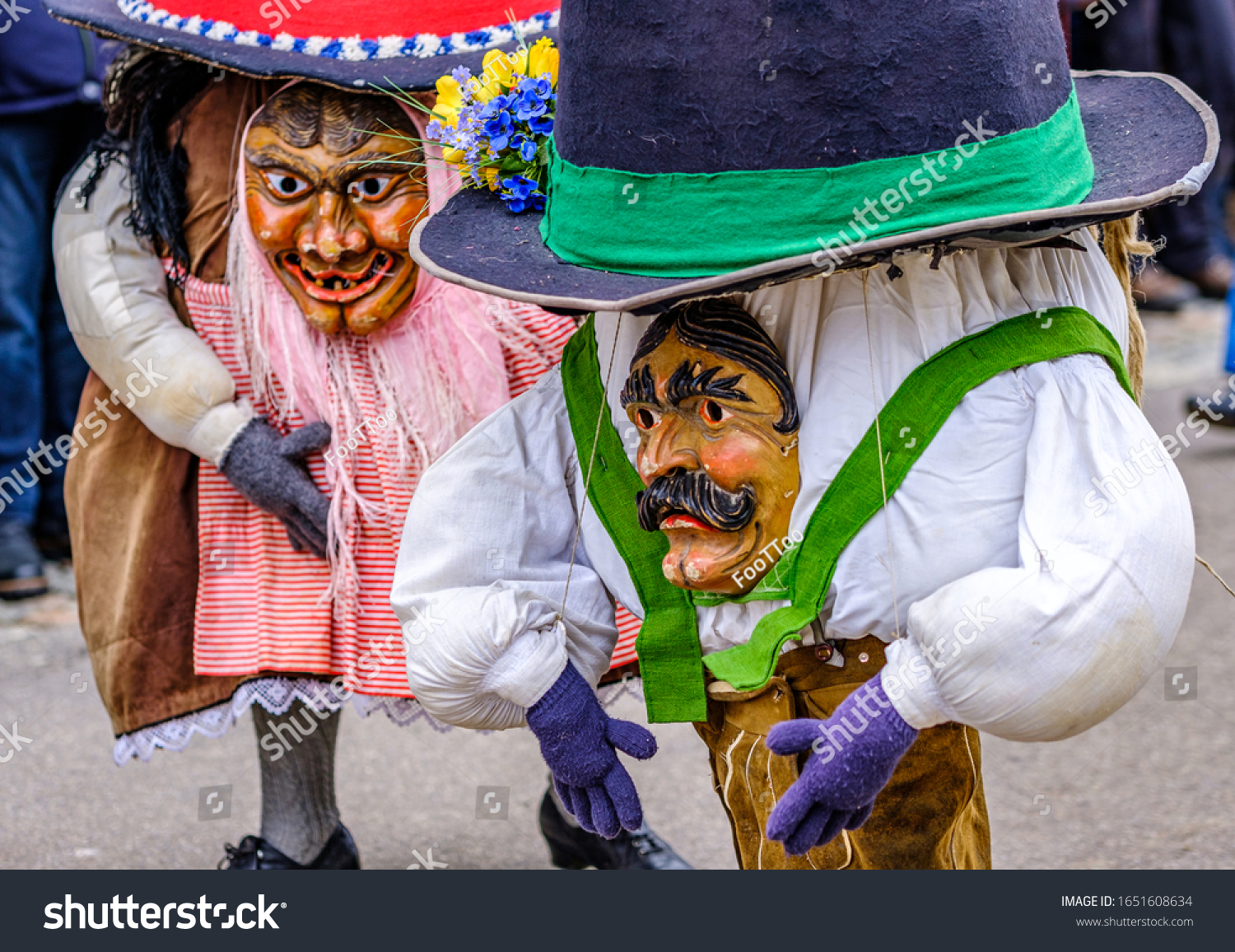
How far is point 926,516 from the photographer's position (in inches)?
68.7

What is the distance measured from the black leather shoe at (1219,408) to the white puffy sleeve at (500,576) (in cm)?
358

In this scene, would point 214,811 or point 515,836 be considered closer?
point 214,811

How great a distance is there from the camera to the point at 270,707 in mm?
2695

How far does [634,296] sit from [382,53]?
925mm

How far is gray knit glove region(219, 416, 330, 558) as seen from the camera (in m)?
2.58

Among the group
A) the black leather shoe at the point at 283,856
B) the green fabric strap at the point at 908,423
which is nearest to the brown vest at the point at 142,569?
the black leather shoe at the point at 283,856

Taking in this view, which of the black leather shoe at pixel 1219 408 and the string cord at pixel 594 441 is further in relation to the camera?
the black leather shoe at pixel 1219 408

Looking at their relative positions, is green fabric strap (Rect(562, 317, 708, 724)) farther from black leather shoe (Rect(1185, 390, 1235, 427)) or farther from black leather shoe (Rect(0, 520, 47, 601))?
black leather shoe (Rect(1185, 390, 1235, 427))

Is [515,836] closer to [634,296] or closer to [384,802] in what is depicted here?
[384,802]

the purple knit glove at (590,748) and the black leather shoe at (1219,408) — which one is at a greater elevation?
the purple knit glove at (590,748)

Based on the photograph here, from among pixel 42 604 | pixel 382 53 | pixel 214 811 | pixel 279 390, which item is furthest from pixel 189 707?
pixel 42 604

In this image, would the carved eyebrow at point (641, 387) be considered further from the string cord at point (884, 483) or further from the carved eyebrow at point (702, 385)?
the string cord at point (884, 483)

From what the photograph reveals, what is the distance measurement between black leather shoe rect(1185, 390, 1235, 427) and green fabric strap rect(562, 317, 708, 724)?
11.8ft

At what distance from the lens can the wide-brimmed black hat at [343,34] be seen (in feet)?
7.73
